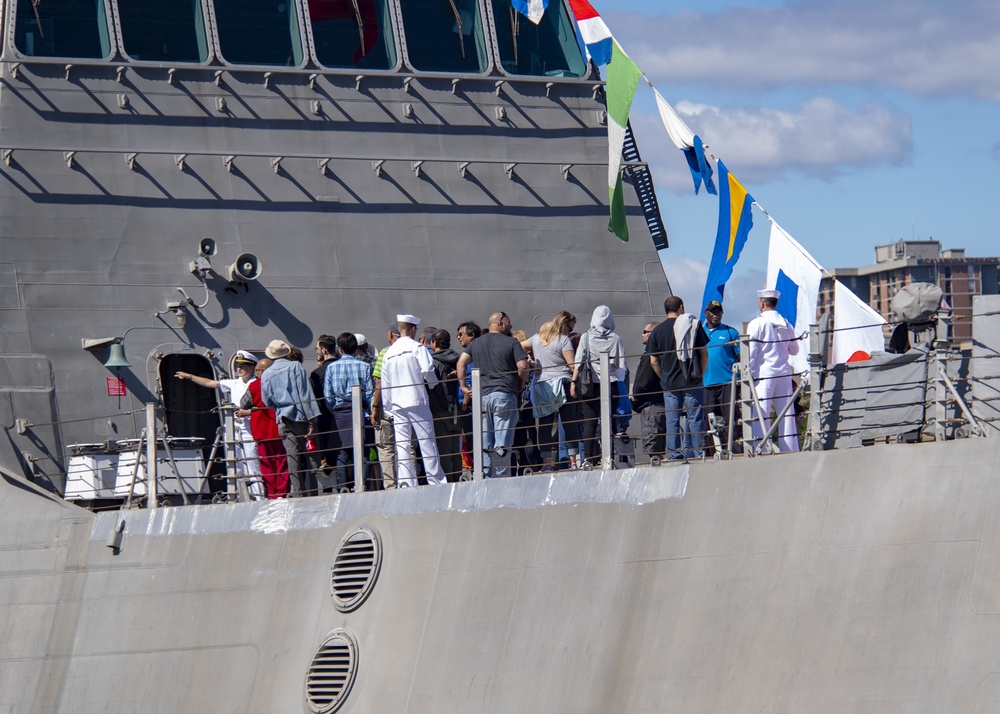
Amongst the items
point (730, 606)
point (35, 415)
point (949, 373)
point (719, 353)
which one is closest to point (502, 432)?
point (719, 353)

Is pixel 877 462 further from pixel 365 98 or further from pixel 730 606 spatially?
pixel 365 98

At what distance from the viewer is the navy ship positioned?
244 inches

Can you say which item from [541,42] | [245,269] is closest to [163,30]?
[245,269]

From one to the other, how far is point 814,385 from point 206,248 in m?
5.35

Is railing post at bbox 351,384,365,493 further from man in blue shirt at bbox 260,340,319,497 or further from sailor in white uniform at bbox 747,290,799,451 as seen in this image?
sailor in white uniform at bbox 747,290,799,451

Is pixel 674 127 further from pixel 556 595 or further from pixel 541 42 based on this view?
pixel 556 595

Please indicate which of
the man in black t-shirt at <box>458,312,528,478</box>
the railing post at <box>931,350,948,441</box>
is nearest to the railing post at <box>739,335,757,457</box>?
the railing post at <box>931,350,948,441</box>

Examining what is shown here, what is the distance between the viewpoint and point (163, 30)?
10.9 m

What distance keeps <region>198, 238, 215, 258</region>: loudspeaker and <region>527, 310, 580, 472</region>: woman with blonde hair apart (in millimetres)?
2964

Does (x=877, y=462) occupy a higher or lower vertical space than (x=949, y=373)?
lower

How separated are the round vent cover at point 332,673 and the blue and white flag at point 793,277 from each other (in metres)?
3.59

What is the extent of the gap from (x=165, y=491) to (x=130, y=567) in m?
0.66

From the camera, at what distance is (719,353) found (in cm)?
808

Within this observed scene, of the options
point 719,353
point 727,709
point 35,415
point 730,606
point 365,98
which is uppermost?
point 365,98
